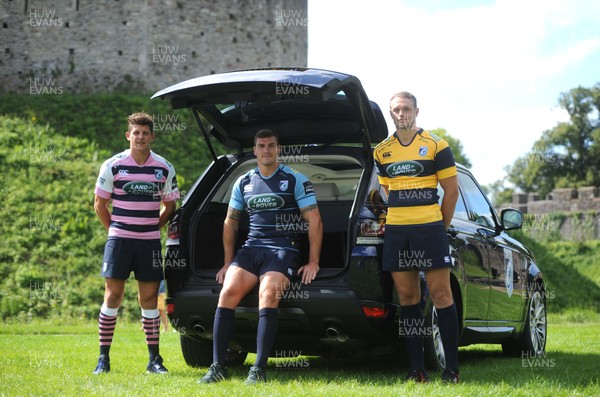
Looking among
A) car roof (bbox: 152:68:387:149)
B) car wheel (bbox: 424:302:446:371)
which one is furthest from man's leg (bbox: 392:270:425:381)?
car roof (bbox: 152:68:387:149)

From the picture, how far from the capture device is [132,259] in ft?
22.8

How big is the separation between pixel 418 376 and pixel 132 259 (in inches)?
97.0

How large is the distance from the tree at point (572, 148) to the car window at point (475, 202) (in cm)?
5268

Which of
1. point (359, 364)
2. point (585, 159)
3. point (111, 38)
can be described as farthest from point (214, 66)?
point (585, 159)

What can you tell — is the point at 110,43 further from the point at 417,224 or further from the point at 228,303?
the point at 417,224

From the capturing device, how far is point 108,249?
695 centimetres

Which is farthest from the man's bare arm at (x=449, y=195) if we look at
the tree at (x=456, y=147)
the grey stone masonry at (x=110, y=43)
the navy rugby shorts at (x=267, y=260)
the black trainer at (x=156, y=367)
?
the tree at (x=456, y=147)

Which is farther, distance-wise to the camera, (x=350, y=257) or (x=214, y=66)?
(x=214, y=66)

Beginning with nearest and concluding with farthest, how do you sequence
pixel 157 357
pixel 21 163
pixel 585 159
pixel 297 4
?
1. pixel 157 357
2. pixel 21 163
3. pixel 297 4
4. pixel 585 159

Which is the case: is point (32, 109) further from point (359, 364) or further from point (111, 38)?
point (359, 364)

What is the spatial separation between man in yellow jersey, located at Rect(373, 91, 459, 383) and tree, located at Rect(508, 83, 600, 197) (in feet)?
180

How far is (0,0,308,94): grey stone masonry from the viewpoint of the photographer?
34719 mm

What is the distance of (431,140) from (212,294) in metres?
2.00

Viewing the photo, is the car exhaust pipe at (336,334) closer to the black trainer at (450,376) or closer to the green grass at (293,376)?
the green grass at (293,376)
